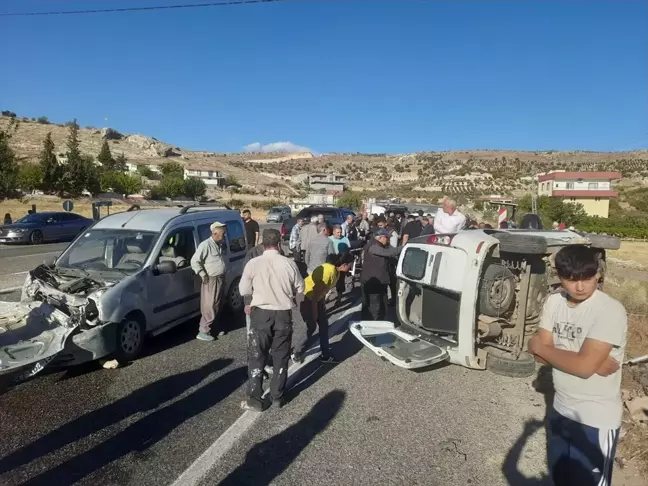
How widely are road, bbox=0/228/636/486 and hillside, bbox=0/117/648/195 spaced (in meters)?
63.1

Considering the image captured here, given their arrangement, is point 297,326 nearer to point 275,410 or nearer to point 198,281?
point 198,281

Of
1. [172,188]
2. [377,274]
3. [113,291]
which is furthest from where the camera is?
[172,188]

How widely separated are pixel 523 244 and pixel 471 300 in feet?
2.85

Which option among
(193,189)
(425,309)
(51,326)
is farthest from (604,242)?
(193,189)

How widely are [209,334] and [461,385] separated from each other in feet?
11.6

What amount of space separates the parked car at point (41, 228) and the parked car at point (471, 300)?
17467mm

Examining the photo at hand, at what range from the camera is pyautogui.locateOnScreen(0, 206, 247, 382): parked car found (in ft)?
17.5

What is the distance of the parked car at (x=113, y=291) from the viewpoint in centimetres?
532

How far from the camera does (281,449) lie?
4.06 metres

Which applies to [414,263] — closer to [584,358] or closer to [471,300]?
[471,300]

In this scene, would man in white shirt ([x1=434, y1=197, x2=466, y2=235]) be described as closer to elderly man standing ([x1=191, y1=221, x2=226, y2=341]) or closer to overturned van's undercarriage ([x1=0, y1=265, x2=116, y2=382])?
elderly man standing ([x1=191, y1=221, x2=226, y2=341])

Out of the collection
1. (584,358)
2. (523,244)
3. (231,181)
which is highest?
(231,181)

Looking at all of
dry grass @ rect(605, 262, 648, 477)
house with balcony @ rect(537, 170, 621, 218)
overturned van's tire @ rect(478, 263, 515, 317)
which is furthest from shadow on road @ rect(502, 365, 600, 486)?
house with balcony @ rect(537, 170, 621, 218)

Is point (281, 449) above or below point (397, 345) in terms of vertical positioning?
below
